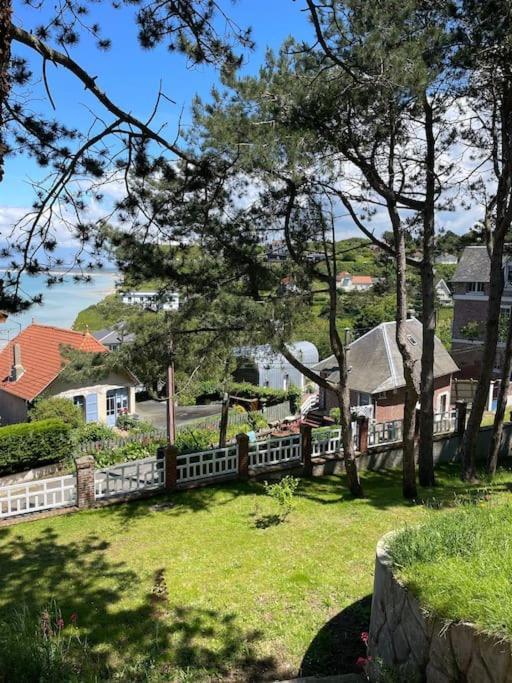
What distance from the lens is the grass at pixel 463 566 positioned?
317 centimetres

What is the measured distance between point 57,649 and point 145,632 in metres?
2.00

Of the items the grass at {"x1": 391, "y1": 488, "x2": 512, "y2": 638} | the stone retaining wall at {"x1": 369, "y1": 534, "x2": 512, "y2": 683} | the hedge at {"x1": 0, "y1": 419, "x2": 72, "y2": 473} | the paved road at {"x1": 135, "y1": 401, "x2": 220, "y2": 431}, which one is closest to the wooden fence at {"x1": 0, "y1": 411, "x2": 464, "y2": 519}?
the hedge at {"x1": 0, "y1": 419, "x2": 72, "y2": 473}

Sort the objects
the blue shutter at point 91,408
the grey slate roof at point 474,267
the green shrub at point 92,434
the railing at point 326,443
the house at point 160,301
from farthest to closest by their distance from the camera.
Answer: the grey slate roof at point 474,267 < the blue shutter at point 91,408 < the green shrub at point 92,434 < the railing at point 326,443 < the house at point 160,301

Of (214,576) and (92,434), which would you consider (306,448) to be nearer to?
(214,576)

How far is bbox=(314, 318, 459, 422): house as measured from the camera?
75.8 feet

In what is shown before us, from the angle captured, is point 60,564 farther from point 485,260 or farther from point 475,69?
point 485,260

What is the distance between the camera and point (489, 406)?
27.7 m

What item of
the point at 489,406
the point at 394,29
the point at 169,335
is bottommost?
the point at 489,406

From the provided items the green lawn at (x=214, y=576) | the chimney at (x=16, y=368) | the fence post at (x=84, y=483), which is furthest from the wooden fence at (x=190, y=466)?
the chimney at (x=16, y=368)

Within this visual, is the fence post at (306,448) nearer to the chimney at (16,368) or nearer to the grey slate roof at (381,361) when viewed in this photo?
the grey slate roof at (381,361)

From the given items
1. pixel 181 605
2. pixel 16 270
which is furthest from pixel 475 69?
pixel 181 605

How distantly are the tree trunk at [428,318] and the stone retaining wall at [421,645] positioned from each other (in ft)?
25.2

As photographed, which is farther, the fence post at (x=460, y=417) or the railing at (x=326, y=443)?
the fence post at (x=460, y=417)

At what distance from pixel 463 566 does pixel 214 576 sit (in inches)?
172
